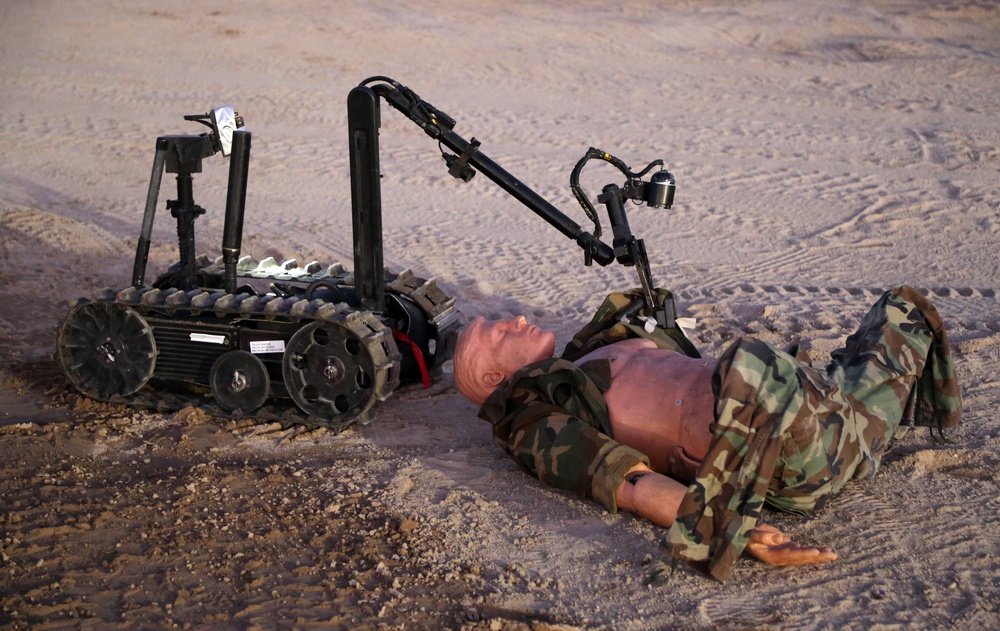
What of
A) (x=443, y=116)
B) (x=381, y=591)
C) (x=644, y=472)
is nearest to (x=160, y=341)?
(x=443, y=116)

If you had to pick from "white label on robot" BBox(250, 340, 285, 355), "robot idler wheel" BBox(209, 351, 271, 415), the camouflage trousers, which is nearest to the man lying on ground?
the camouflage trousers

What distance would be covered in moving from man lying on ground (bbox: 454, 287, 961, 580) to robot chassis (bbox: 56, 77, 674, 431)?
0.56 meters

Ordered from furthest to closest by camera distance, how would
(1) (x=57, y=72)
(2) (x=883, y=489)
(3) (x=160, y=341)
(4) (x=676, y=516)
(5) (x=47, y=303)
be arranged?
(1) (x=57, y=72) → (5) (x=47, y=303) → (3) (x=160, y=341) → (2) (x=883, y=489) → (4) (x=676, y=516)

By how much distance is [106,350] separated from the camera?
19.1ft

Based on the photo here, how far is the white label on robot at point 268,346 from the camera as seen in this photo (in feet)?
18.3

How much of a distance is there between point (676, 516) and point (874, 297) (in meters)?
4.40

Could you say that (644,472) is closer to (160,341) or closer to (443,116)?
(443,116)

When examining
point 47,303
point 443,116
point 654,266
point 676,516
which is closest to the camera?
point 676,516

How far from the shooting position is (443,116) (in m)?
5.26

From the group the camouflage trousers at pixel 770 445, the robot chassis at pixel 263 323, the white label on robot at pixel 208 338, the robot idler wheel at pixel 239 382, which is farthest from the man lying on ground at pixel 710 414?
the white label on robot at pixel 208 338

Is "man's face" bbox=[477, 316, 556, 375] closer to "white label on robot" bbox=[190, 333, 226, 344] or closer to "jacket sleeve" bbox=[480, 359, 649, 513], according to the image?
"jacket sleeve" bbox=[480, 359, 649, 513]

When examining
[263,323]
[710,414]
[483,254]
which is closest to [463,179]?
[263,323]

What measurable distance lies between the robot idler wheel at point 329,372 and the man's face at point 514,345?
67 centimetres

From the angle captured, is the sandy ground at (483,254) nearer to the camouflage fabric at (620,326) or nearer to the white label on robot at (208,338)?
the white label on robot at (208,338)
